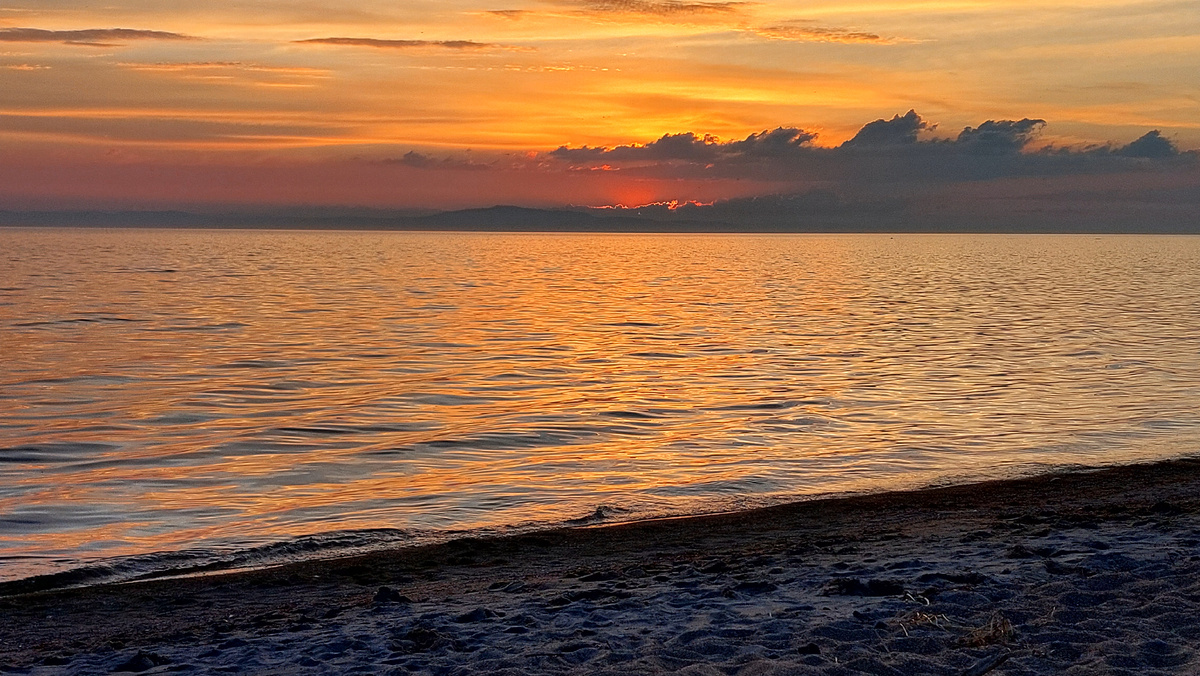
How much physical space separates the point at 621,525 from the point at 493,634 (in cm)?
461

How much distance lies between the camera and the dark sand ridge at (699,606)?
6.80m

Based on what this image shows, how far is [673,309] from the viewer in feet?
156

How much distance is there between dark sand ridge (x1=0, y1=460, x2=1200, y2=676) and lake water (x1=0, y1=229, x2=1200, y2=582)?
5.17 feet

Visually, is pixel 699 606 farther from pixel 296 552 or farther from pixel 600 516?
pixel 296 552

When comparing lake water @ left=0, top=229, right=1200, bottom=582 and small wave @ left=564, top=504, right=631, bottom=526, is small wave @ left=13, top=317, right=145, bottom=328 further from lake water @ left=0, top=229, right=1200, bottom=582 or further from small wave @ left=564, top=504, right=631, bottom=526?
small wave @ left=564, top=504, right=631, bottom=526

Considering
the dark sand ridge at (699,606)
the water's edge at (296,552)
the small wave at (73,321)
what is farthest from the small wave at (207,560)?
the small wave at (73,321)

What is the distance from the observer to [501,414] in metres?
20.2

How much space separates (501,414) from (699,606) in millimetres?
12451

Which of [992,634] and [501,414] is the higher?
[992,634]

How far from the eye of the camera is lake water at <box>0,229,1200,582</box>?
42.2ft

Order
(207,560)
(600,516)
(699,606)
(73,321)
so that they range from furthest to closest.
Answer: (73,321), (600,516), (207,560), (699,606)

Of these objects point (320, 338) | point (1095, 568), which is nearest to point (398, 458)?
point (1095, 568)

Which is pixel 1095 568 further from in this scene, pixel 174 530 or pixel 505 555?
pixel 174 530

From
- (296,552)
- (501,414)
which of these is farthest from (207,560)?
(501,414)
